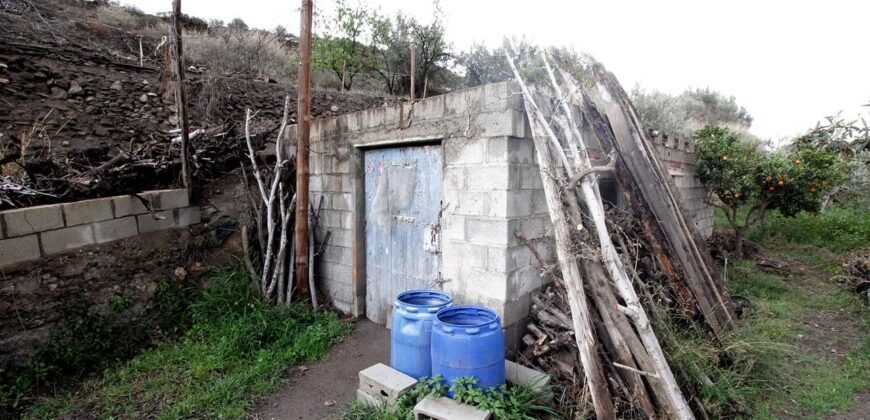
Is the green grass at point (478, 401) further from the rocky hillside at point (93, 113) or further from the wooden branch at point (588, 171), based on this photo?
the rocky hillside at point (93, 113)

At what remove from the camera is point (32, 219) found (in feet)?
10.9

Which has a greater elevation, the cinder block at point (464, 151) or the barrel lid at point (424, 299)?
the cinder block at point (464, 151)

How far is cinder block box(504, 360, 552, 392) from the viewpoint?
2744 millimetres

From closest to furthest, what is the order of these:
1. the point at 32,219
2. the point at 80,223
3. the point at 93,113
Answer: the point at 32,219
the point at 80,223
the point at 93,113

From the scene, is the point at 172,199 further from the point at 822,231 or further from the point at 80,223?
the point at 822,231

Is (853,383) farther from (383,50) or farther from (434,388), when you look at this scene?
(383,50)

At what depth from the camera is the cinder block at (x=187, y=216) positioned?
14.6 feet

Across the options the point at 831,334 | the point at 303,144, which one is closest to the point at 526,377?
the point at 303,144

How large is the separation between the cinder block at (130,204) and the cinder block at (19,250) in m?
0.66

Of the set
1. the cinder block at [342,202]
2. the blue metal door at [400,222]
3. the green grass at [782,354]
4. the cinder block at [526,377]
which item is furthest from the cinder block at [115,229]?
the green grass at [782,354]

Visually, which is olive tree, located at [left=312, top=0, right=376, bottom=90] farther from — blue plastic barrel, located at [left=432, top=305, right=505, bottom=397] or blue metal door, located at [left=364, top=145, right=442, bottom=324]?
blue plastic barrel, located at [left=432, top=305, right=505, bottom=397]

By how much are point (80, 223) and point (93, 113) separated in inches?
143

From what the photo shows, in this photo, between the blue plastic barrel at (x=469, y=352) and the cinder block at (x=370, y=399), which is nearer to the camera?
the blue plastic barrel at (x=469, y=352)

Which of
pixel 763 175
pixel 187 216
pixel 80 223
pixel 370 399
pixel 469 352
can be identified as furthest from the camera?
pixel 763 175
